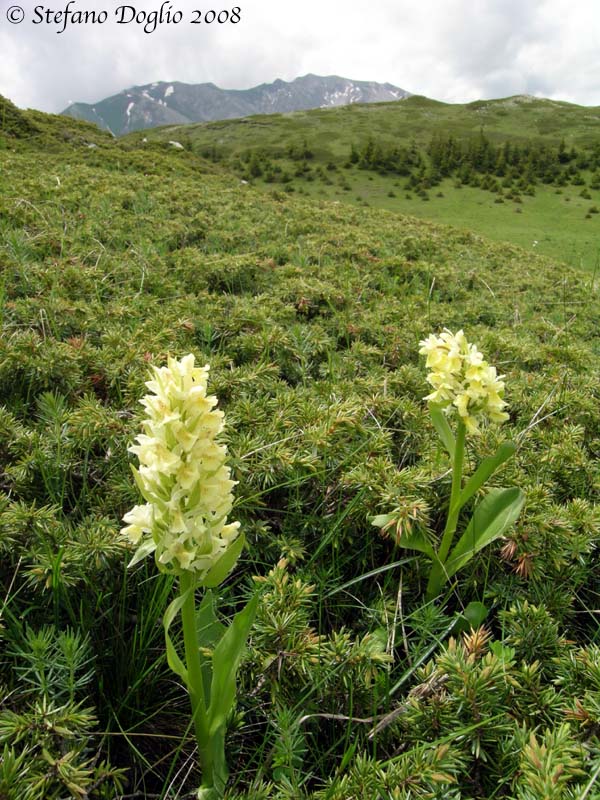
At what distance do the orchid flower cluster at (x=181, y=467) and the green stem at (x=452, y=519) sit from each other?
1105 mm

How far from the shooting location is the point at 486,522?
2074 millimetres

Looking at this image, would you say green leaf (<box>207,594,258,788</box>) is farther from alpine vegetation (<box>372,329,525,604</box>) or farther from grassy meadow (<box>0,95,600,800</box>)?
alpine vegetation (<box>372,329,525,604</box>)

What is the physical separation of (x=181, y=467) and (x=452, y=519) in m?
1.28

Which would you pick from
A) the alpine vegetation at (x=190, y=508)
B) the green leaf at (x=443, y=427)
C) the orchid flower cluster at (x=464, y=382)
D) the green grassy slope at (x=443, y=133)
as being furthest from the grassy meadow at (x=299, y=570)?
the green grassy slope at (x=443, y=133)

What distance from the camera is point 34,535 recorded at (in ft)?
6.26

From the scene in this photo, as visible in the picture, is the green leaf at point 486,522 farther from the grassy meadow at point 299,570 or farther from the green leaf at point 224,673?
the green leaf at point 224,673

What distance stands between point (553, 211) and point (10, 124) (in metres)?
29.6

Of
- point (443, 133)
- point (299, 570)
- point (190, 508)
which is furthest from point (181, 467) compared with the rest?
point (443, 133)

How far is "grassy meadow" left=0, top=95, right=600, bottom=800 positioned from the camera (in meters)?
1.46

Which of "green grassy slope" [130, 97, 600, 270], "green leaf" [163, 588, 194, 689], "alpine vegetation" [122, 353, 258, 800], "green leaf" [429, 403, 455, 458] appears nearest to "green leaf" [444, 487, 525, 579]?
"green leaf" [429, 403, 455, 458]

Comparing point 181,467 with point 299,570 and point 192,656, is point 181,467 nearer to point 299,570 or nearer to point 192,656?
point 192,656

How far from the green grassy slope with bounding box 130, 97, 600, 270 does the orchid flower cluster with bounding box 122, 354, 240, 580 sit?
10.9 m

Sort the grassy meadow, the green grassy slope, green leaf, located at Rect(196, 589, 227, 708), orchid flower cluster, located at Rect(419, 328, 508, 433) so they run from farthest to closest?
the green grassy slope
orchid flower cluster, located at Rect(419, 328, 508, 433)
green leaf, located at Rect(196, 589, 227, 708)
the grassy meadow

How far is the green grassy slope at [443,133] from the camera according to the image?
25.8 m
